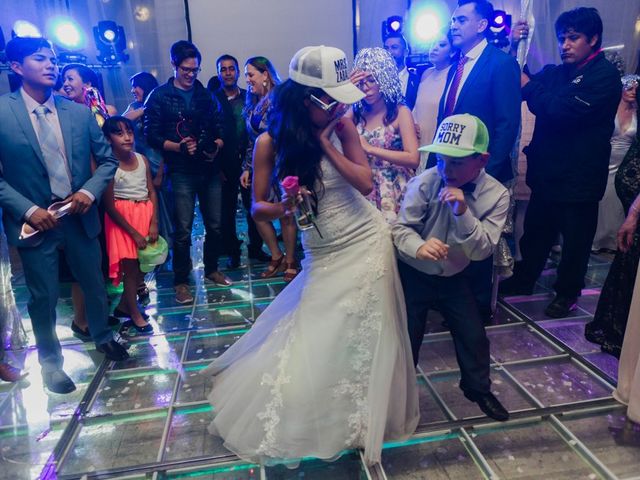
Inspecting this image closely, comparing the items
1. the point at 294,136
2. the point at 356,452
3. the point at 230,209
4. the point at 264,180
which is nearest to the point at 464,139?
the point at 294,136

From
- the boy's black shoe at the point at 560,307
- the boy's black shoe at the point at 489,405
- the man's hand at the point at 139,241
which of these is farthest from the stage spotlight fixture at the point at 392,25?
the boy's black shoe at the point at 489,405

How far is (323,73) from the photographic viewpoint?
170 centimetres

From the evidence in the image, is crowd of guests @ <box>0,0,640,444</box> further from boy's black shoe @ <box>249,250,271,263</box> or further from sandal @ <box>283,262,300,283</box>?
boy's black shoe @ <box>249,250,271,263</box>

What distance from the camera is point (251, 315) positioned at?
3.32m

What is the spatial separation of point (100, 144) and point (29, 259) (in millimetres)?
662

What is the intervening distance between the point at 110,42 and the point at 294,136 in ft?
18.0

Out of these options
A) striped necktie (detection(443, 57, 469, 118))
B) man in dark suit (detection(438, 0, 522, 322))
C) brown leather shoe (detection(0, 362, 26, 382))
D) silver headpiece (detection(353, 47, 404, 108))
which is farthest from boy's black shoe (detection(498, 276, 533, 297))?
brown leather shoe (detection(0, 362, 26, 382))

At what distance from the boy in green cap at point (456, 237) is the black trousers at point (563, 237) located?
1393mm

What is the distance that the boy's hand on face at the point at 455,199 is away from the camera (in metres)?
1.74

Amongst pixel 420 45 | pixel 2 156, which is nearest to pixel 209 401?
pixel 2 156

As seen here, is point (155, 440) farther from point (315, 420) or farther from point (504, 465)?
point (504, 465)

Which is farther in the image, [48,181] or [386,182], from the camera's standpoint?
[386,182]

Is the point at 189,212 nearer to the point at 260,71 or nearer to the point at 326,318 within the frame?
the point at 260,71

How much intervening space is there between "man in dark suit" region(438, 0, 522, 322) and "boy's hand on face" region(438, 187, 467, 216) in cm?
109
